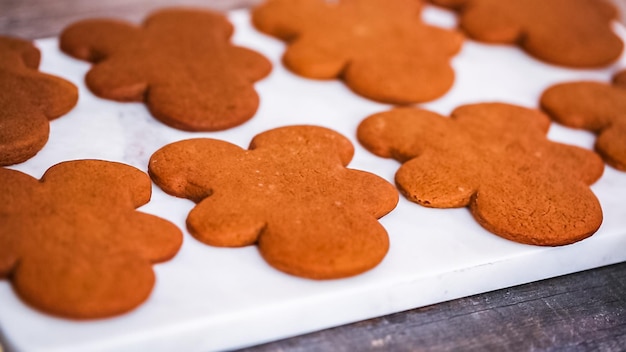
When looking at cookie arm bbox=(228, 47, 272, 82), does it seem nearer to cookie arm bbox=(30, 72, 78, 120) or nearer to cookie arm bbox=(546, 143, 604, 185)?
cookie arm bbox=(30, 72, 78, 120)

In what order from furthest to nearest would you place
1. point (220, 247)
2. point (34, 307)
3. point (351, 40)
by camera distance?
point (351, 40), point (220, 247), point (34, 307)

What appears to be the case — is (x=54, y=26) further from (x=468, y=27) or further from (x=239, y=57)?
(x=468, y=27)

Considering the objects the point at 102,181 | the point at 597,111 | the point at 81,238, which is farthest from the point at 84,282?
the point at 597,111

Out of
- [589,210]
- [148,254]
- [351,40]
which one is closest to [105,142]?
[148,254]

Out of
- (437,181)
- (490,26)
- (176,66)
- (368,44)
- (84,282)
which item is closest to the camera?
(84,282)

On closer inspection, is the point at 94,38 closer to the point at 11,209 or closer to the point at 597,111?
the point at 11,209

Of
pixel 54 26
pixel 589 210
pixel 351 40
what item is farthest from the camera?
pixel 54 26
